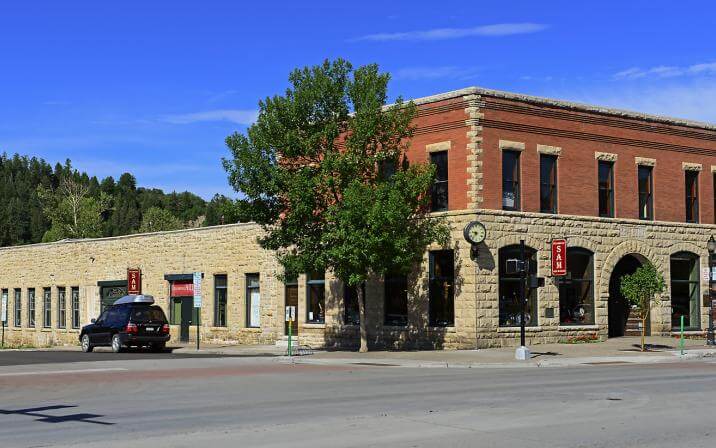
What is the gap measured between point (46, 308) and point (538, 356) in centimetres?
3594

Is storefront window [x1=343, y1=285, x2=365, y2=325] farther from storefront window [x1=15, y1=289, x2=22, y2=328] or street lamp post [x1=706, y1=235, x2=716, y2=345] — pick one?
storefront window [x1=15, y1=289, x2=22, y2=328]

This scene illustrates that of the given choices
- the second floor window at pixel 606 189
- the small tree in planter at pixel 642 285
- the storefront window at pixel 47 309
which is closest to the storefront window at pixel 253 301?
the second floor window at pixel 606 189

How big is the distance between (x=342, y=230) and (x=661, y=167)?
15.3m

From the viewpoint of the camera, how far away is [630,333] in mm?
38250

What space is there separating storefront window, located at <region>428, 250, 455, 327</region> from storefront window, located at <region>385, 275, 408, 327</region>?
4.46 feet

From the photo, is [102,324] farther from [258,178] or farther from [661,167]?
[661,167]

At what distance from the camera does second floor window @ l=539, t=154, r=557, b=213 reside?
35.1 m

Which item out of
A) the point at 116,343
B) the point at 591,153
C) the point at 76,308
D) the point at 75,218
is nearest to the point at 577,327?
the point at 591,153

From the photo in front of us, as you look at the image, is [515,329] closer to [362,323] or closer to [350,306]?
[362,323]

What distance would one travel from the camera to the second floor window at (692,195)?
39.7m

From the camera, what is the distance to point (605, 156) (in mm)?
36500

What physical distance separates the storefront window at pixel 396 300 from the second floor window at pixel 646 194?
412 inches

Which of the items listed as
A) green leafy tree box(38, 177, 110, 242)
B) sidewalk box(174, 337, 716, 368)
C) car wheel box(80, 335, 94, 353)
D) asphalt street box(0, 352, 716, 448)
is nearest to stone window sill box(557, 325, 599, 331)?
sidewalk box(174, 337, 716, 368)

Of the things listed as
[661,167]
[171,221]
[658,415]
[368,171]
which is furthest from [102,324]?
[171,221]
